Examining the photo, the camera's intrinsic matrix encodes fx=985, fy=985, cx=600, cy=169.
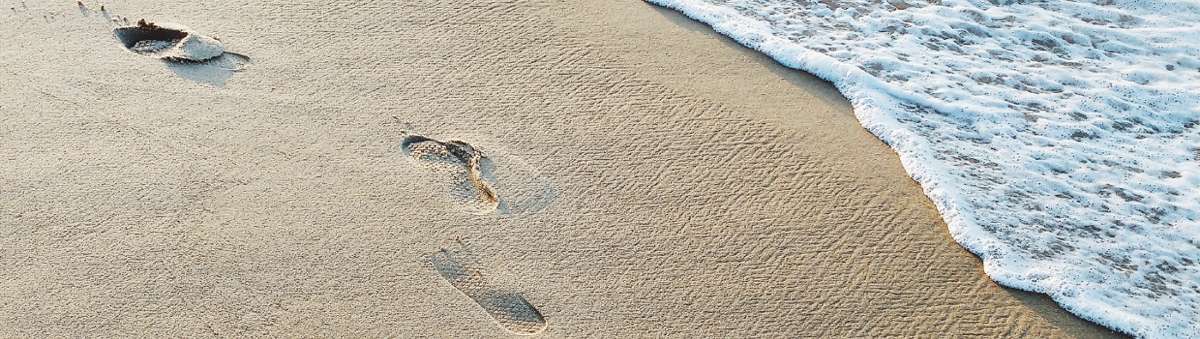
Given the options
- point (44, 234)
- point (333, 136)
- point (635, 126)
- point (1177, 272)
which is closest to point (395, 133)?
point (333, 136)

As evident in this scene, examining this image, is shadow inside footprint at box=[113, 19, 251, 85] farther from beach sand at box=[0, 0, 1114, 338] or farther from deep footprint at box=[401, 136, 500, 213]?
deep footprint at box=[401, 136, 500, 213]

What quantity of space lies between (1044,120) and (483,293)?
2028 millimetres

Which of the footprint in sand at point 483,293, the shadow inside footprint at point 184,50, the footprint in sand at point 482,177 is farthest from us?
the shadow inside footprint at point 184,50

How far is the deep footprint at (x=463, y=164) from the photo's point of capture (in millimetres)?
2678

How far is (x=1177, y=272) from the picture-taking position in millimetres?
2699

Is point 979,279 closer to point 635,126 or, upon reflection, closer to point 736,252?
point 736,252

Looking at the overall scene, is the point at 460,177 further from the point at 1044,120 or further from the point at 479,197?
the point at 1044,120

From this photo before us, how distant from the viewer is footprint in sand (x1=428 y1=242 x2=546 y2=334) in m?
2.30

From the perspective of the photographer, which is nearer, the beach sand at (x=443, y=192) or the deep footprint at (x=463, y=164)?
the beach sand at (x=443, y=192)

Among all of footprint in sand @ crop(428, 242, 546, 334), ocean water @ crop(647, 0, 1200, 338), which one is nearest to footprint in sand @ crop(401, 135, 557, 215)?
footprint in sand @ crop(428, 242, 546, 334)

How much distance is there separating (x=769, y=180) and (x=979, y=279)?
624 mm

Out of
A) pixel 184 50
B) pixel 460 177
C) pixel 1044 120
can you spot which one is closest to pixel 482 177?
pixel 460 177

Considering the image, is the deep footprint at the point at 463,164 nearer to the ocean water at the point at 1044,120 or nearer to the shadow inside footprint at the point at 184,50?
the shadow inside footprint at the point at 184,50

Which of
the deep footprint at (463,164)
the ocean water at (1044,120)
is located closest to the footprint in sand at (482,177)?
the deep footprint at (463,164)
